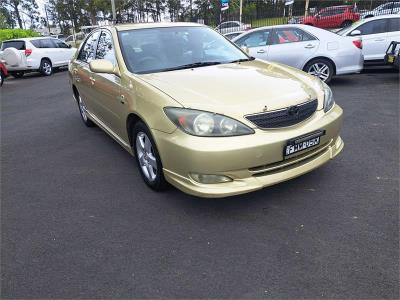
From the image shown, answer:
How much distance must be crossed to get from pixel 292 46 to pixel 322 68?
2.78 feet

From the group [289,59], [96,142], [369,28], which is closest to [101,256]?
[96,142]

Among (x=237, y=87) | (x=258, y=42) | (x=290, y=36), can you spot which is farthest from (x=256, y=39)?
(x=237, y=87)

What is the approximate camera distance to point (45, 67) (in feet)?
48.9

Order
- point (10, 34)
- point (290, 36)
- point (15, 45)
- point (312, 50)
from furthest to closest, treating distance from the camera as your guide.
A: point (10, 34) < point (15, 45) < point (290, 36) < point (312, 50)

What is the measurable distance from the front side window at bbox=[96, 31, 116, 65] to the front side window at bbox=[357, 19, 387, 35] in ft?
23.8

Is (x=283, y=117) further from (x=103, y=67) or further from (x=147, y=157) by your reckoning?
(x=103, y=67)

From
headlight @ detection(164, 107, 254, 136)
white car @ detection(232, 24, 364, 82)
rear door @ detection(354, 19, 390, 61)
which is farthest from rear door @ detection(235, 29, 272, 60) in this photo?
headlight @ detection(164, 107, 254, 136)

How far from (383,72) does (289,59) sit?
11.2ft

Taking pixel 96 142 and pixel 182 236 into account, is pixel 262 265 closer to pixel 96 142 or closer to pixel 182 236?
pixel 182 236

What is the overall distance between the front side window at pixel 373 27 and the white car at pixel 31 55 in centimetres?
1206

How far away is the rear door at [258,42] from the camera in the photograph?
834 cm

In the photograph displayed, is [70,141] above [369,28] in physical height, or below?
below

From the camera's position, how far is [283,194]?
3.38 m

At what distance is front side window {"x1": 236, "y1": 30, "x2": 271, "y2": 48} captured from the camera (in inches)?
331
